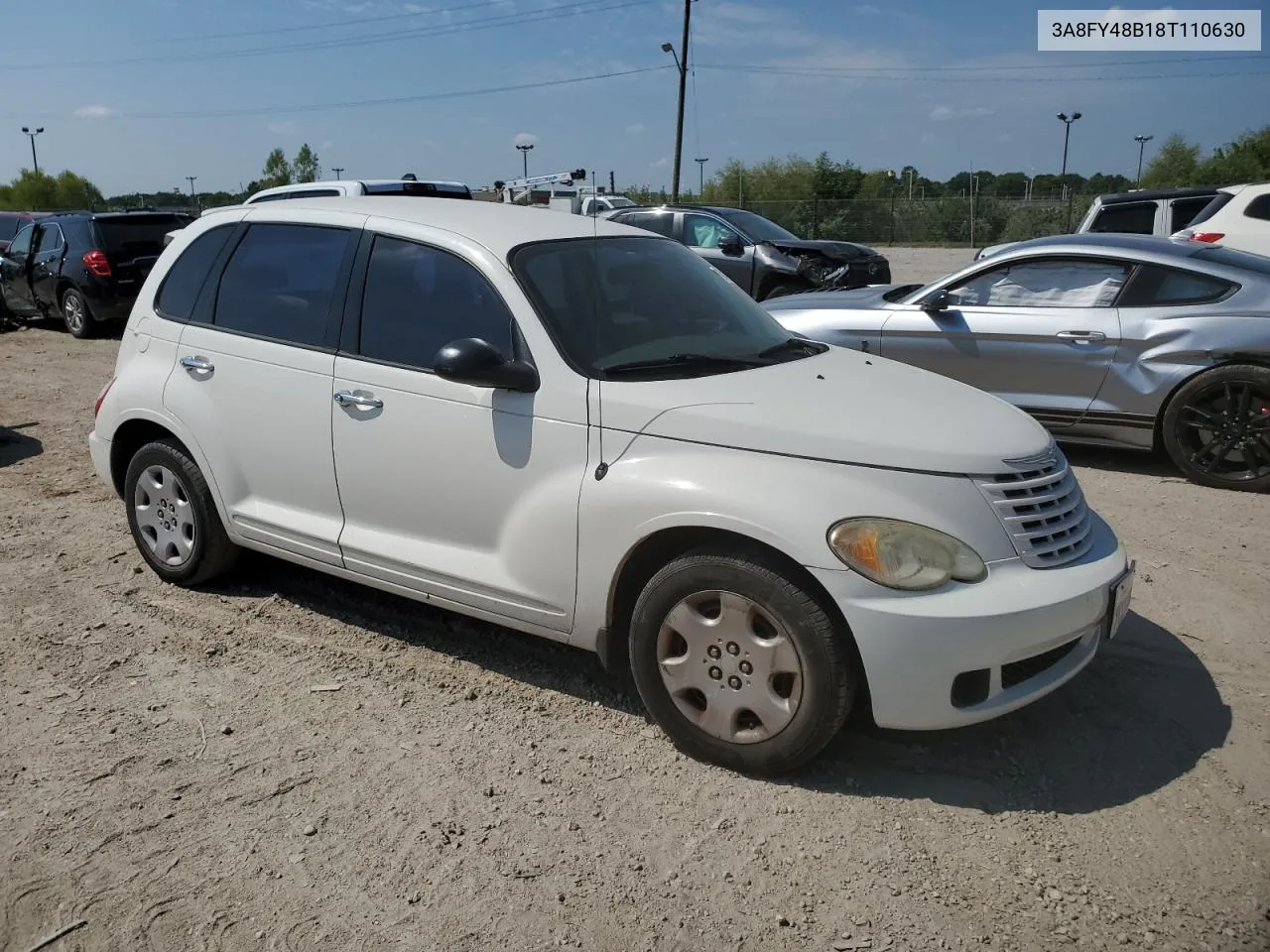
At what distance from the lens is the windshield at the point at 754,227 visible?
14562 mm

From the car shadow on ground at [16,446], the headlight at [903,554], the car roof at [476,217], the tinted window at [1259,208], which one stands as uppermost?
the tinted window at [1259,208]

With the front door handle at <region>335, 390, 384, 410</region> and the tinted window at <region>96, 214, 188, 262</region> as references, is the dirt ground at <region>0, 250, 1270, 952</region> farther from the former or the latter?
the tinted window at <region>96, 214, 188, 262</region>

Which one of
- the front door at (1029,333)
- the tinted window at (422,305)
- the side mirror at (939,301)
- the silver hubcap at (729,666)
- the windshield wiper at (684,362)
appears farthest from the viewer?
the side mirror at (939,301)

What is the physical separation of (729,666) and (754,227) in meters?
12.3

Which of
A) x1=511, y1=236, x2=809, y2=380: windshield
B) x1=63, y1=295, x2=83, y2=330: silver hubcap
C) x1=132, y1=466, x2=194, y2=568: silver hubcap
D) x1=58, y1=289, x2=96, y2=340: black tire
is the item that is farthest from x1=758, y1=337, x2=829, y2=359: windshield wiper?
x1=63, y1=295, x2=83, y2=330: silver hubcap

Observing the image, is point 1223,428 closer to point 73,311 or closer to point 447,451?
point 447,451

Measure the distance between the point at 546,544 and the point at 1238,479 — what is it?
4956mm

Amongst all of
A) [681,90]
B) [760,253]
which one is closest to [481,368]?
[760,253]

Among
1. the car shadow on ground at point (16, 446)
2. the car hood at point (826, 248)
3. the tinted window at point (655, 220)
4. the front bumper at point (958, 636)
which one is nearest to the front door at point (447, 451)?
the front bumper at point (958, 636)

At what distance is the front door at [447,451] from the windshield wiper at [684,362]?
177 mm

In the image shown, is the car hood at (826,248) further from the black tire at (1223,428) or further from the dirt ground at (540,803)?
the dirt ground at (540,803)

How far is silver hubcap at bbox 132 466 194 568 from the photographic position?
477 cm

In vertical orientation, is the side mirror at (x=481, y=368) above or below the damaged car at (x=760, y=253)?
below

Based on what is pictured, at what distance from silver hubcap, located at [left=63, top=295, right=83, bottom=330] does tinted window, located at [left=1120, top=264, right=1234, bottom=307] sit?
1294 cm
